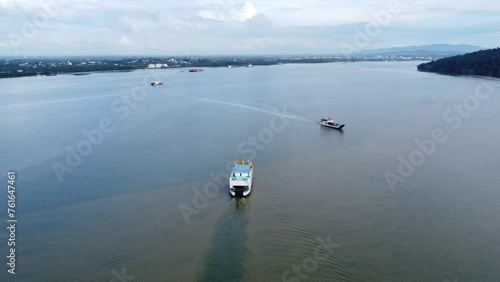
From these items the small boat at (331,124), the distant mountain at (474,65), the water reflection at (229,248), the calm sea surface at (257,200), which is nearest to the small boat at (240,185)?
the calm sea surface at (257,200)

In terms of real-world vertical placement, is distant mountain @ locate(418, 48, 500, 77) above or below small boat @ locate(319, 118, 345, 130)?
above

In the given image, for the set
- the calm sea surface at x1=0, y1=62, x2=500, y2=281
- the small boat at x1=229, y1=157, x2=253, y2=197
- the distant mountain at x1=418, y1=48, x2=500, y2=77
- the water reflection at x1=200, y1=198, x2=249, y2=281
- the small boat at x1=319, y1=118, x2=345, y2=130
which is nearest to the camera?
the water reflection at x1=200, y1=198, x2=249, y2=281

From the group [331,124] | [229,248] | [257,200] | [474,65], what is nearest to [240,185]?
[257,200]

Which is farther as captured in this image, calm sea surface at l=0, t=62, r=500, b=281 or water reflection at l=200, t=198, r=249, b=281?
calm sea surface at l=0, t=62, r=500, b=281

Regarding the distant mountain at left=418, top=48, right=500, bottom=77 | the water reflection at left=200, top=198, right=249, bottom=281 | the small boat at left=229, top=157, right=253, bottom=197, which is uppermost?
the distant mountain at left=418, top=48, right=500, bottom=77

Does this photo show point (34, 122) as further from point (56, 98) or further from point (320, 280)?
point (320, 280)

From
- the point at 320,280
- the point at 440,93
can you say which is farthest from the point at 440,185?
the point at 440,93

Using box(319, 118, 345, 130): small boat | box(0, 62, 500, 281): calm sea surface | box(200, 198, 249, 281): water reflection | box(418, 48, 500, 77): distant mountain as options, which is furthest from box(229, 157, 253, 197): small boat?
box(418, 48, 500, 77): distant mountain

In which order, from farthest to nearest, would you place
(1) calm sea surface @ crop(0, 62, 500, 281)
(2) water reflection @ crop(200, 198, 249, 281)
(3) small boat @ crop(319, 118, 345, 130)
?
(3) small boat @ crop(319, 118, 345, 130) → (1) calm sea surface @ crop(0, 62, 500, 281) → (2) water reflection @ crop(200, 198, 249, 281)

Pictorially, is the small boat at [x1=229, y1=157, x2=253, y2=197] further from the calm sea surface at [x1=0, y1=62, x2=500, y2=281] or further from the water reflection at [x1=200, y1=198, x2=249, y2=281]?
the water reflection at [x1=200, y1=198, x2=249, y2=281]
